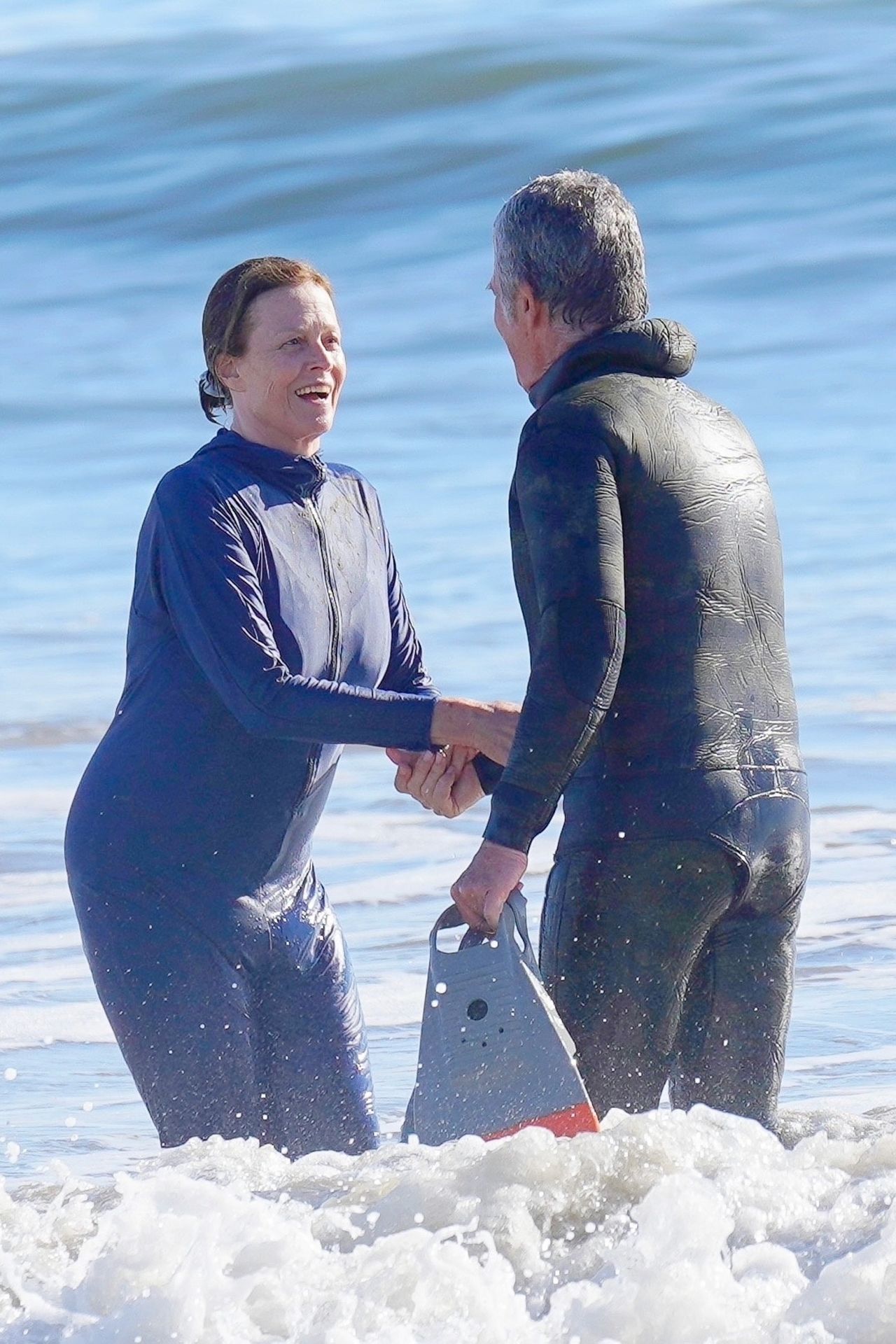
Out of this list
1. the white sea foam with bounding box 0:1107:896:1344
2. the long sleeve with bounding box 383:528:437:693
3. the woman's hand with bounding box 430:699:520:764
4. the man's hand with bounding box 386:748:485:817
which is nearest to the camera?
the white sea foam with bounding box 0:1107:896:1344

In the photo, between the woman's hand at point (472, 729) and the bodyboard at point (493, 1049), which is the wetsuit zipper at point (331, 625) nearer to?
the woman's hand at point (472, 729)

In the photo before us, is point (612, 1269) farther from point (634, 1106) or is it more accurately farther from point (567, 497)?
point (567, 497)

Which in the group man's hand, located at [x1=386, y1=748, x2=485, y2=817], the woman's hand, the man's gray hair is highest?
the man's gray hair

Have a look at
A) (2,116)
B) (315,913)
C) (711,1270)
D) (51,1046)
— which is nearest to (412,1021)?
(51,1046)

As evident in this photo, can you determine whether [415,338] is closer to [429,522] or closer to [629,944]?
[429,522]

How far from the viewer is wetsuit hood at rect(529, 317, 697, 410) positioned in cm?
342

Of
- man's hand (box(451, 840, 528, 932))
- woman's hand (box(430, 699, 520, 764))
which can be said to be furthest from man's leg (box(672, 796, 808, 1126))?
woman's hand (box(430, 699, 520, 764))

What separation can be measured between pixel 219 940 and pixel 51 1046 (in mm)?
1929

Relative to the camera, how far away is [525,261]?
341 centimetres

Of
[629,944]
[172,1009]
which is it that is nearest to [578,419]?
[629,944]

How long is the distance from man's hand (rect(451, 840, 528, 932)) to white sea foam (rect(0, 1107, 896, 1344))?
0.38 meters

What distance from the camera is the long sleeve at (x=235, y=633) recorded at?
3.58 metres

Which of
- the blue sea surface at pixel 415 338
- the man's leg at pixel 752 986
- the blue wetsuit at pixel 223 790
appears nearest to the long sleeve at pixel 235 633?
the blue wetsuit at pixel 223 790

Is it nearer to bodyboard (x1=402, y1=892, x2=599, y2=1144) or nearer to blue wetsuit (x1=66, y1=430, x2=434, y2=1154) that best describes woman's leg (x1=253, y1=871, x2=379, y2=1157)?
blue wetsuit (x1=66, y1=430, x2=434, y2=1154)
